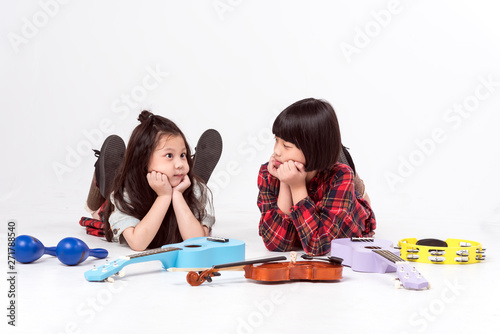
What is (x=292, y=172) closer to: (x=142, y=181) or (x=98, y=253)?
(x=142, y=181)

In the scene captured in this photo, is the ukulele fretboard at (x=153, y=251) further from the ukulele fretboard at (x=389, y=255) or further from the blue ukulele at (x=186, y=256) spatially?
the ukulele fretboard at (x=389, y=255)

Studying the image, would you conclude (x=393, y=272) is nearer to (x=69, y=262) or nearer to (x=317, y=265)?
(x=317, y=265)

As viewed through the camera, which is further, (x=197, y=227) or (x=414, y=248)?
(x=197, y=227)

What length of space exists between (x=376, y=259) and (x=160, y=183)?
956 millimetres

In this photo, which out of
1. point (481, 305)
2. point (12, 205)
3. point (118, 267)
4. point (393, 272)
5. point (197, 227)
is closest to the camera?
point (481, 305)

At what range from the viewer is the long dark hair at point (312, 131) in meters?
2.78

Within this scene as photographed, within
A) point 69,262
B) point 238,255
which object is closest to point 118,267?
point 69,262

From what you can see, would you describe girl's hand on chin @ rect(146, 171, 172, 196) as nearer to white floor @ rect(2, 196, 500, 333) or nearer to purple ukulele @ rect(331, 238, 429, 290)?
white floor @ rect(2, 196, 500, 333)

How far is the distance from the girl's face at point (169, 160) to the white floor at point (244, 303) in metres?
0.47

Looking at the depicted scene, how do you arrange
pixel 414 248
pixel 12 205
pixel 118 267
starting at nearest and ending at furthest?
1. pixel 118 267
2. pixel 414 248
3. pixel 12 205

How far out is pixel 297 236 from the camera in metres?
2.98

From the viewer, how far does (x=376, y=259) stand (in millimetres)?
2553

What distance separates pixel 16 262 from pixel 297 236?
114 centimetres

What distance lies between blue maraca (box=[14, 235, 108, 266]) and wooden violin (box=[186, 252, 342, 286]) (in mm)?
512
